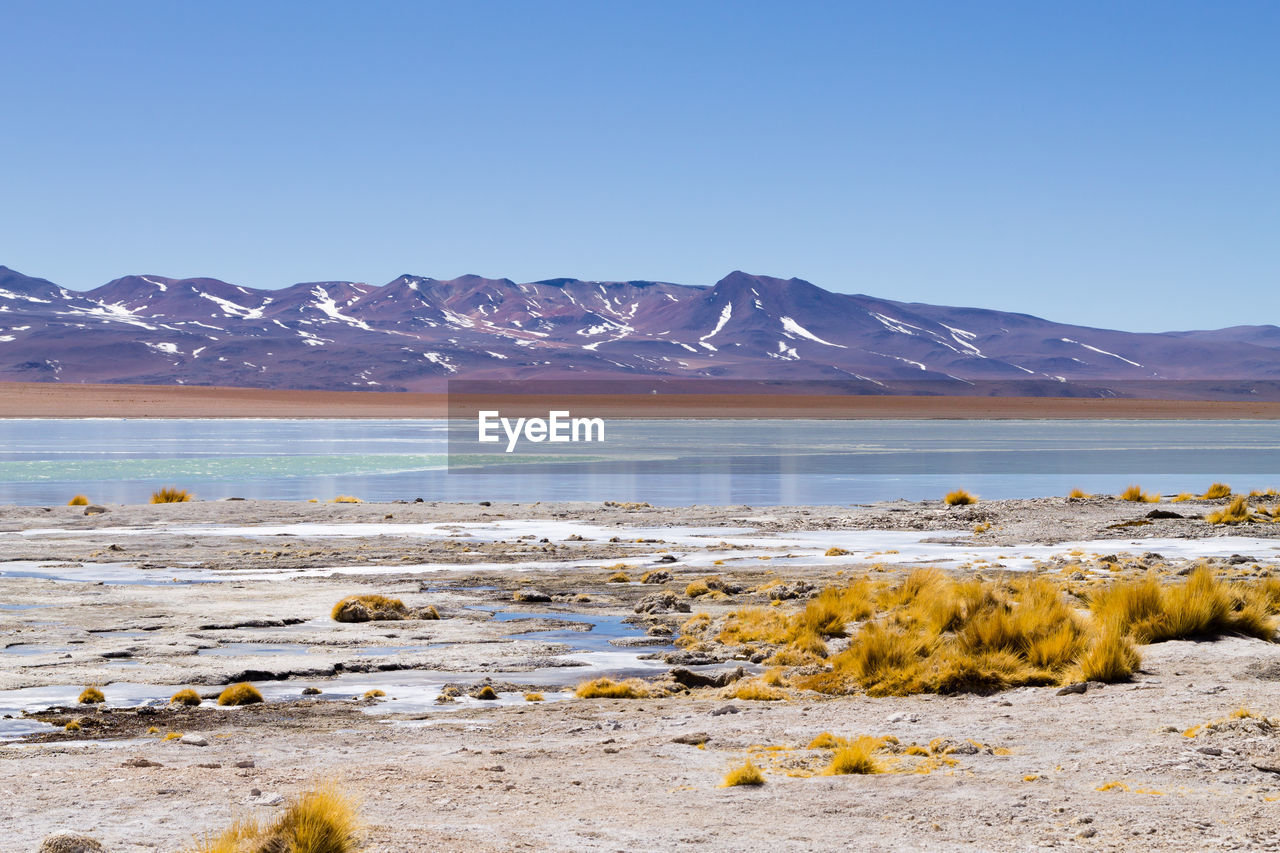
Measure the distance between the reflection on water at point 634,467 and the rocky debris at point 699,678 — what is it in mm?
18338

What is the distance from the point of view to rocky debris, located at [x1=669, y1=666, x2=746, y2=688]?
9953 millimetres

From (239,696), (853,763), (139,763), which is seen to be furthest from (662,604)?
(139,763)

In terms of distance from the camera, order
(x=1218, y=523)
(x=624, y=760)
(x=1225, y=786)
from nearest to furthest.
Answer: (x=1225, y=786)
(x=624, y=760)
(x=1218, y=523)

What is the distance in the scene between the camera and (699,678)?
32.8 ft

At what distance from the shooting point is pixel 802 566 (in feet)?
56.9

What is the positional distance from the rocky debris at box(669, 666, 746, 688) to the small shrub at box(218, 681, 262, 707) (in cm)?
305

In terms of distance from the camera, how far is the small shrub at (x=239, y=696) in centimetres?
912

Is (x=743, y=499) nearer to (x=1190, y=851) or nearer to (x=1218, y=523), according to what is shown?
(x=1218, y=523)

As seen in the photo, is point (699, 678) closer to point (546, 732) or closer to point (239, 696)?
point (546, 732)

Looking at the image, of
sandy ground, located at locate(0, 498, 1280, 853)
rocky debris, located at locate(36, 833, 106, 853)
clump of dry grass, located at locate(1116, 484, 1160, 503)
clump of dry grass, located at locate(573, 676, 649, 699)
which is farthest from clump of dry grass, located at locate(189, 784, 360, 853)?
clump of dry grass, located at locate(1116, 484, 1160, 503)

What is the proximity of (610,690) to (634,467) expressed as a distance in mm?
32162

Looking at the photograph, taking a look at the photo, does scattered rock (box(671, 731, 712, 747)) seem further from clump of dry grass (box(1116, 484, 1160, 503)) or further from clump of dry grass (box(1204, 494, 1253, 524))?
clump of dry grass (box(1116, 484, 1160, 503))

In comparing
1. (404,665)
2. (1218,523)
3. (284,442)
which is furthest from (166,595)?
(284,442)

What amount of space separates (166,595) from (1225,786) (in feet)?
38.0
